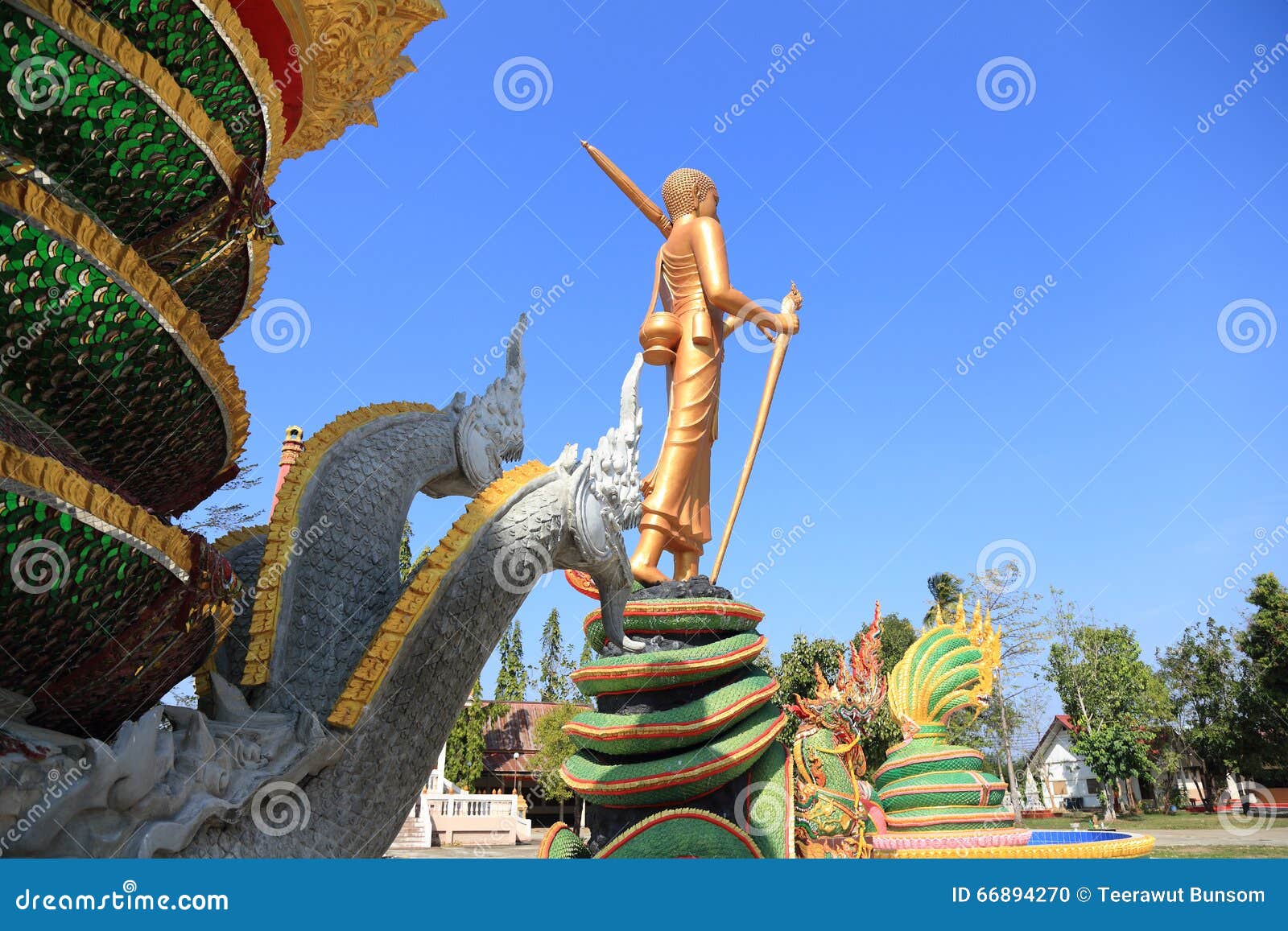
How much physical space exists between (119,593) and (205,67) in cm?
164

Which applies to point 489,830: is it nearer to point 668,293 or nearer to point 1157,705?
point 668,293

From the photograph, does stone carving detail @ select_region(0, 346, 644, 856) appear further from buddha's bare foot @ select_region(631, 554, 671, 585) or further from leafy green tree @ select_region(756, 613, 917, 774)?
Answer: leafy green tree @ select_region(756, 613, 917, 774)

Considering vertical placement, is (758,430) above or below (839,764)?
above

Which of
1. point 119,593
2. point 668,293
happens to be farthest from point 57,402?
point 668,293

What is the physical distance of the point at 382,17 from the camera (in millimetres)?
3547

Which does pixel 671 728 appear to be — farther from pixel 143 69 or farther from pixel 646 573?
pixel 143 69

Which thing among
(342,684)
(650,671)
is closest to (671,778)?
(650,671)

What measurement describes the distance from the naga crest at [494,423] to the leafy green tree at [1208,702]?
32.2 metres

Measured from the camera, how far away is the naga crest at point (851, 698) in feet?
36.4

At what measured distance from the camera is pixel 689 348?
11.8m

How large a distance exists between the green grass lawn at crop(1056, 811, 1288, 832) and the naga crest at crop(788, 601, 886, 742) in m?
14.8

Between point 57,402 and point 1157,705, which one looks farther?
point 1157,705

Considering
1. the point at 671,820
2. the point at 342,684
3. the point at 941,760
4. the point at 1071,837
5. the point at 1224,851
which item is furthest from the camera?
the point at 1224,851

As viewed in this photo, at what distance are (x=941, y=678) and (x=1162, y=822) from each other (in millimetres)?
21803
